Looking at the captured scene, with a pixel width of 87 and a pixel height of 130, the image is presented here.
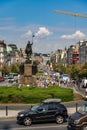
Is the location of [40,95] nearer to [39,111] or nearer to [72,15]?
[39,111]

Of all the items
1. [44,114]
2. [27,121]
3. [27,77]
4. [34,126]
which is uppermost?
[27,77]

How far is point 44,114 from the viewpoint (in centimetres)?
2678

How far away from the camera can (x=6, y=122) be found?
93.0 feet

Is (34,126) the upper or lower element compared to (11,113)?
lower

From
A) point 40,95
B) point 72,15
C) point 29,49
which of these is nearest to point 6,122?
point 40,95

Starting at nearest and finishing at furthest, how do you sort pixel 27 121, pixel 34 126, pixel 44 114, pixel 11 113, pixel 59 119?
pixel 34 126
pixel 27 121
pixel 44 114
pixel 59 119
pixel 11 113

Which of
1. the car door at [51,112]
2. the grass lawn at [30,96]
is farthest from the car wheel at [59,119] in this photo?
the grass lawn at [30,96]

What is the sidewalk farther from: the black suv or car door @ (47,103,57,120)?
car door @ (47,103,57,120)

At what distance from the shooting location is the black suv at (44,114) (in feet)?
87.1

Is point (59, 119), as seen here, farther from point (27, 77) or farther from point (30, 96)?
point (27, 77)

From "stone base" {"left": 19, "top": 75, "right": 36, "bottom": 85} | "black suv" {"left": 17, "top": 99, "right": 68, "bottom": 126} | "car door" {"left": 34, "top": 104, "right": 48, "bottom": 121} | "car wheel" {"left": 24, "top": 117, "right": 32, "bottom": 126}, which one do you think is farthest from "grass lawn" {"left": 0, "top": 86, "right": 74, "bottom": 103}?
"stone base" {"left": 19, "top": 75, "right": 36, "bottom": 85}

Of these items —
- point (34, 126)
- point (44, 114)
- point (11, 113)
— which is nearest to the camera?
point (34, 126)

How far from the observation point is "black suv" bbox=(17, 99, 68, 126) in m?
26.5

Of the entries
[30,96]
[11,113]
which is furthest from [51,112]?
[30,96]
